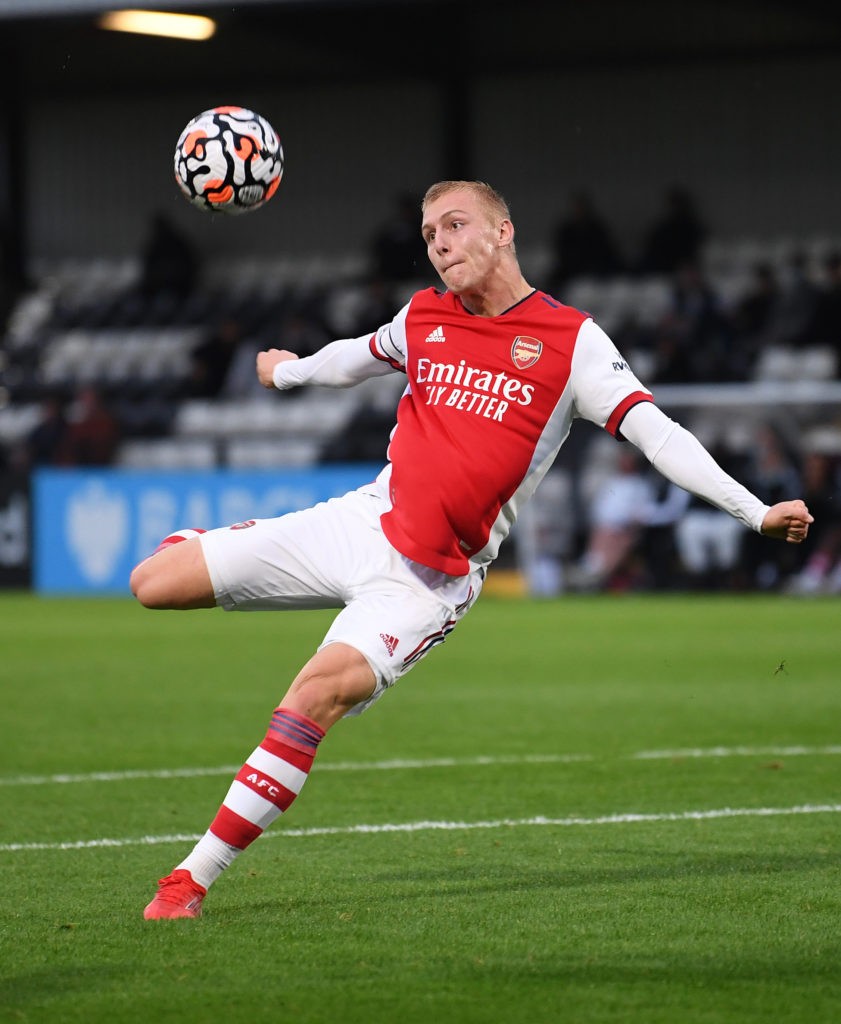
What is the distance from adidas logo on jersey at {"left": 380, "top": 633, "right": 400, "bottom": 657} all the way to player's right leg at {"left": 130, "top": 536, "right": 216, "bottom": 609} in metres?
0.54

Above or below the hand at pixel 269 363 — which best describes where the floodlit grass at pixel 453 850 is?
below

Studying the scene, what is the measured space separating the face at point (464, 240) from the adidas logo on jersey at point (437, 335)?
0.14 metres

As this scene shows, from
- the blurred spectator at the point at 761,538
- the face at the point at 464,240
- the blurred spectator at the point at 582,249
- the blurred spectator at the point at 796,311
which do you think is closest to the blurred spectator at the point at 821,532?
the blurred spectator at the point at 761,538

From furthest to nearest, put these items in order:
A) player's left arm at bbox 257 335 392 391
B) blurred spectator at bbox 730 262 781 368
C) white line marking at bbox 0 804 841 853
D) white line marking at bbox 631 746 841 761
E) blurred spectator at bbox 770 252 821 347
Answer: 1. blurred spectator at bbox 730 262 781 368
2. blurred spectator at bbox 770 252 821 347
3. white line marking at bbox 631 746 841 761
4. white line marking at bbox 0 804 841 853
5. player's left arm at bbox 257 335 392 391

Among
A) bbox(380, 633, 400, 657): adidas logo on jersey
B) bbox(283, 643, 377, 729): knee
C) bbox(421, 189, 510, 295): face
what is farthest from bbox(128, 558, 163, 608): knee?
bbox(421, 189, 510, 295): face

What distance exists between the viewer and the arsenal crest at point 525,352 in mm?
5418

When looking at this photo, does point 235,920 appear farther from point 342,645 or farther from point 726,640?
point 726,640

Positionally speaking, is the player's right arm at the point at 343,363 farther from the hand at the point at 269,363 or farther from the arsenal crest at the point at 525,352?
the arsenal crest at the point at 525,352

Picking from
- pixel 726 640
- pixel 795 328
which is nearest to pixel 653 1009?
pixel 726 640

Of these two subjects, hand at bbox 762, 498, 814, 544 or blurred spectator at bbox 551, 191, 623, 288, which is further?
blurred spectator at bbox 551, 191, 623, 288

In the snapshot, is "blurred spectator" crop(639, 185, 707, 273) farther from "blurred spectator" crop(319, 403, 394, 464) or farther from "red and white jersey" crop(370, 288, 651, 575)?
"red and white jersey" crop(370, 288, 651, 575)

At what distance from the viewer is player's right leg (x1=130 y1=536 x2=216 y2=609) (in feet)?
17.4

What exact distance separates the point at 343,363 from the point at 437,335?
19.9 inches

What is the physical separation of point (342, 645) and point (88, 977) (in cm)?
125
